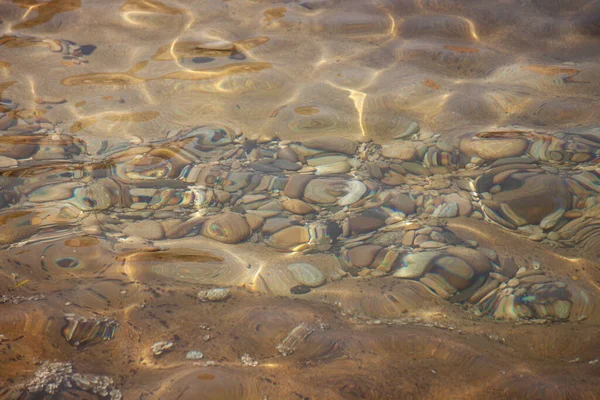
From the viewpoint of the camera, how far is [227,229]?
7.47 feet

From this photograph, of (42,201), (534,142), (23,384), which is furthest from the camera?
(534,142)

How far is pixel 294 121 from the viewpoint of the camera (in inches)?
119

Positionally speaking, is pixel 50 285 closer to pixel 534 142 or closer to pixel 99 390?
pixel 99 390

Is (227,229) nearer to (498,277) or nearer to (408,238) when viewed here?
(408,238)

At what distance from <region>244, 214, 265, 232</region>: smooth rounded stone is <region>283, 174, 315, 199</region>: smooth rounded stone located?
0.24 meters

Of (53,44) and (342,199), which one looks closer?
(342,199)

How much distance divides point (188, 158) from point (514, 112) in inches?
86.4

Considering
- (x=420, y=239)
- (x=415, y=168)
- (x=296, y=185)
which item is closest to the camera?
(x=420, y=239)

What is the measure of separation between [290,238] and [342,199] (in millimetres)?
407

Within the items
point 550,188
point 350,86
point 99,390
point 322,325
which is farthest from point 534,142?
point 99,390

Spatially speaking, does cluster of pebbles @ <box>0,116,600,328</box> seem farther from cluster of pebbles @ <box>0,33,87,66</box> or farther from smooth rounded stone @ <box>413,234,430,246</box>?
cluster of pebbles @ <box>0,33,87,66</box>

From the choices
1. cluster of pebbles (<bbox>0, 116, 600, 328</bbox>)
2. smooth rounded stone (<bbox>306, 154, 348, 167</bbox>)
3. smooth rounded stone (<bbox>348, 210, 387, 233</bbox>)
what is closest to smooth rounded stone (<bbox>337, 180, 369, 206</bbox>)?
cluster of pebbles (<bbox>0, 116, 600, 328</bbox>)

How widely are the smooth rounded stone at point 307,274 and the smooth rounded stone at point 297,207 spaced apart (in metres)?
0.38

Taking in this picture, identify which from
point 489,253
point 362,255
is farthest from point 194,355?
point 489,253
